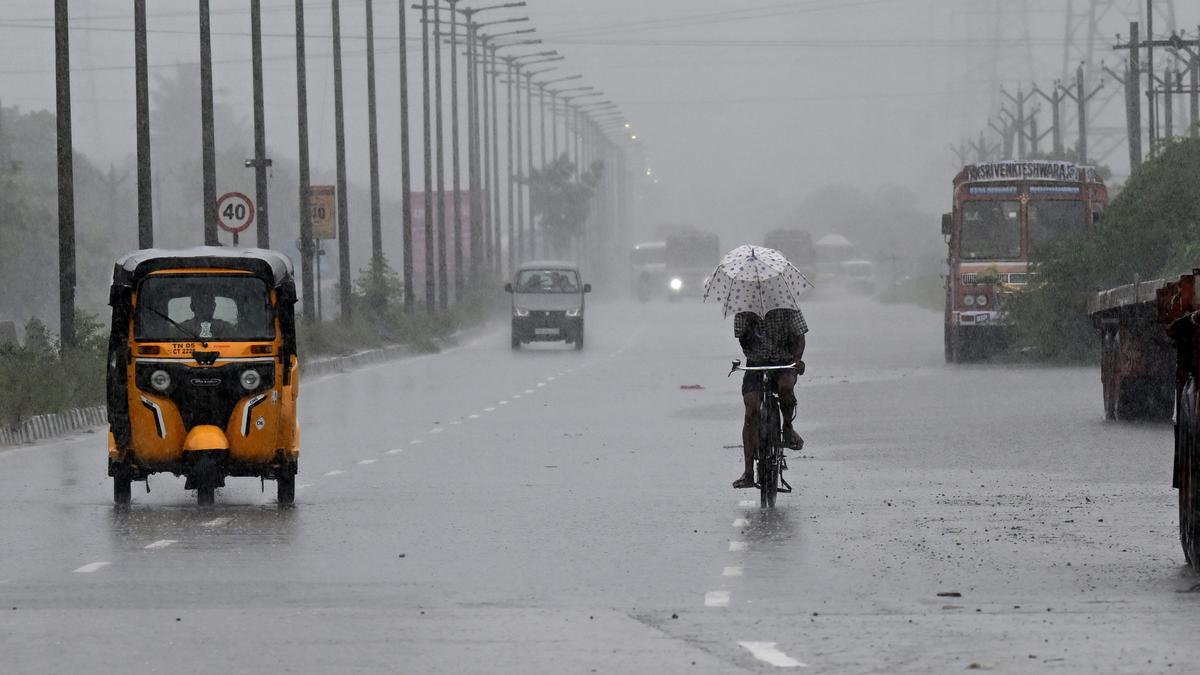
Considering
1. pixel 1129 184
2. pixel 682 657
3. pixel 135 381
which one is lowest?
pixel 682 657

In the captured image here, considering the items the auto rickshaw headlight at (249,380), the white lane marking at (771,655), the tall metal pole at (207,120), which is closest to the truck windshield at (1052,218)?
the tall metal pole at (207,120)

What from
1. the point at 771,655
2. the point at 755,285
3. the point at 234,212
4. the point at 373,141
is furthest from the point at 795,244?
the point at 771,655

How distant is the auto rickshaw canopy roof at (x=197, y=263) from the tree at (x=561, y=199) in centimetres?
11004

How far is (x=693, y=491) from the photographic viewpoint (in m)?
18.4

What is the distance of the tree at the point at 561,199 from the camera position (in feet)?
429

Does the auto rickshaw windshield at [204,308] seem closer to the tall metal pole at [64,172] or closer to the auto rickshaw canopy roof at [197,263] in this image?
the auto rickshaw canopy roof at [197,263]

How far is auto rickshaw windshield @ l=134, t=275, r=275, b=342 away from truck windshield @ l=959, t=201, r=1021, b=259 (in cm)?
2604

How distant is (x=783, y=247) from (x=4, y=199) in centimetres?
5299

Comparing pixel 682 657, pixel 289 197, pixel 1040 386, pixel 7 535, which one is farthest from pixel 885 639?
pixel 289 197

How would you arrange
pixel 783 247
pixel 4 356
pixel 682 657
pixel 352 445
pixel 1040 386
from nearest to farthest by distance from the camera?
pixel 682 657
pixel 352 445
pixel 4 356
pixel 1040 386
pixel 783 247

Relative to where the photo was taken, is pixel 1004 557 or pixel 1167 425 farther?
pixel 1167 425

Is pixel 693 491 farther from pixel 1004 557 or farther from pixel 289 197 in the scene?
pixel 289 197

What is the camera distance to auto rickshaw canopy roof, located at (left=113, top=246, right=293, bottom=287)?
17781mm

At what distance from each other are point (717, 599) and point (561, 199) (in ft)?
392
